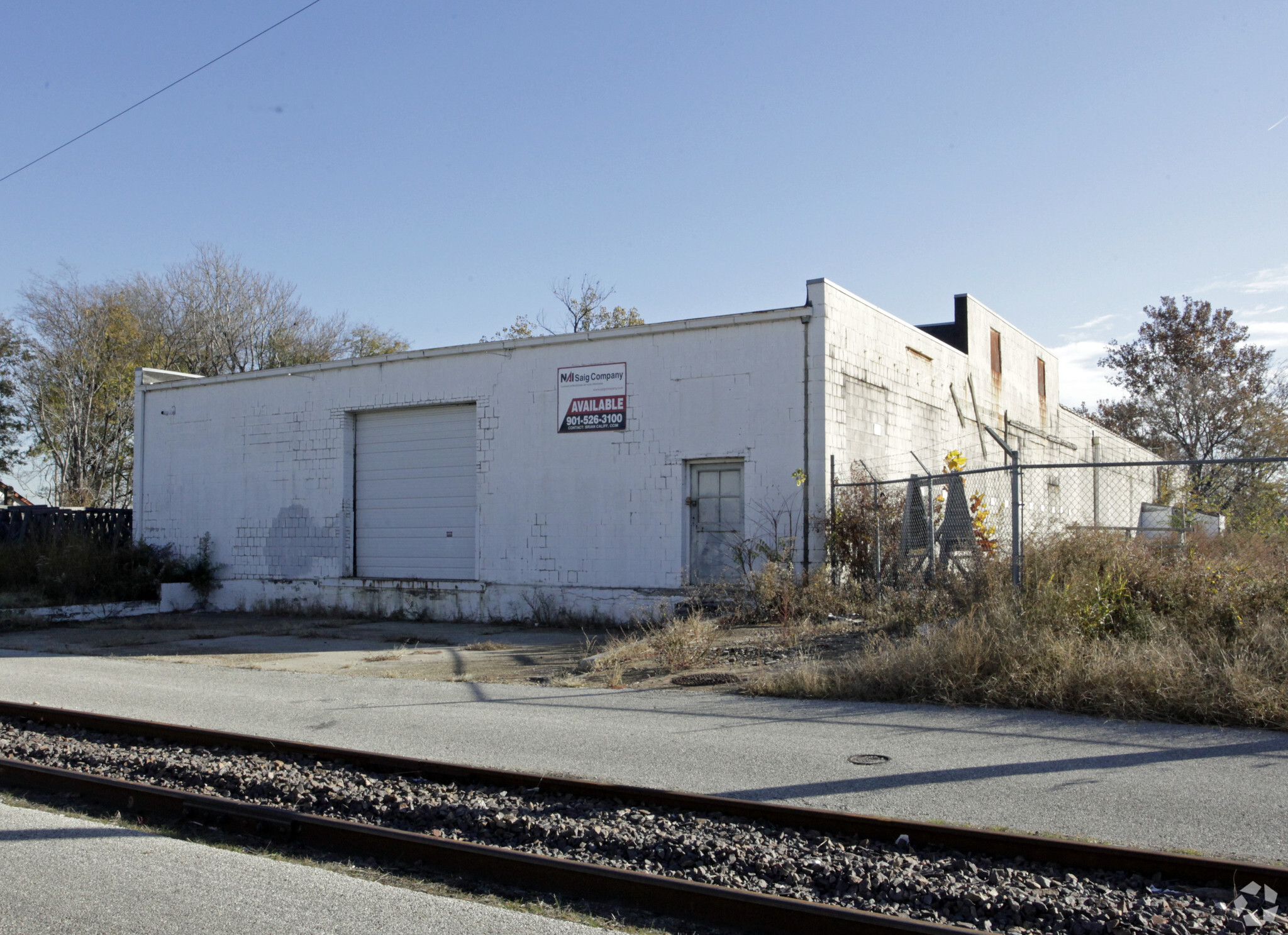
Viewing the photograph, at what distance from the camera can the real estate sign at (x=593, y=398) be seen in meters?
16.8

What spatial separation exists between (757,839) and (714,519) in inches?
431

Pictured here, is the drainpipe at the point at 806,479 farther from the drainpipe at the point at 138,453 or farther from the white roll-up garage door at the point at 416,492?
the drainpipe at the point at 138,453

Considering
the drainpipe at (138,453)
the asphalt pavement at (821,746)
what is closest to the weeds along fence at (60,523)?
the drainpipe at (138,453)

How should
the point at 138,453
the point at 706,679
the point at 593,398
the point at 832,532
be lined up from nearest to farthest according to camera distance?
the point at 706,679, the point at 832,532, the point at 593,398, the point at 138,453

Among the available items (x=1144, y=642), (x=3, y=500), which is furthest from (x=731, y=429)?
(x=3, y=500)

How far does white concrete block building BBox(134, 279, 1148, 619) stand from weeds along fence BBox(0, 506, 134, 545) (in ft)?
4.31

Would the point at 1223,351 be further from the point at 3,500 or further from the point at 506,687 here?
the point at 3,500

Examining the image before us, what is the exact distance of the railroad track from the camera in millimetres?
4242

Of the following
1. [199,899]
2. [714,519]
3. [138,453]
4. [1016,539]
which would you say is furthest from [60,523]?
[199,899]

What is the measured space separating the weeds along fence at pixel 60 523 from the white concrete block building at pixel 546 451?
1.31 m

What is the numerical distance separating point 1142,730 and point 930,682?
6.30ft

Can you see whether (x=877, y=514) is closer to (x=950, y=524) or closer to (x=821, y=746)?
(x=950, y=524)

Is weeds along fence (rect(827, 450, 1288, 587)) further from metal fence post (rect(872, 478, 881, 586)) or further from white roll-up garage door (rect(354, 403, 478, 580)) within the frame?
white roll-up garage door (rect(354, 403, 478, 580))

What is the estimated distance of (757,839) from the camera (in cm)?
524
